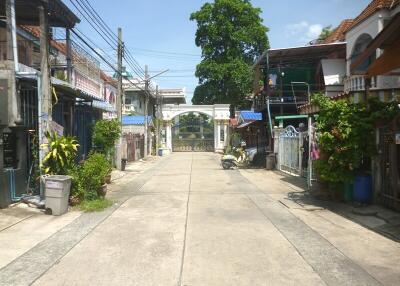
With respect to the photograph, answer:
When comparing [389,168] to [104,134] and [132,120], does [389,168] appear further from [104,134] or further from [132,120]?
[132,120]

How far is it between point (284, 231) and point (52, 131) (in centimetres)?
689

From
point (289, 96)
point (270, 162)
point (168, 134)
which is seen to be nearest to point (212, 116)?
point (168, 134)

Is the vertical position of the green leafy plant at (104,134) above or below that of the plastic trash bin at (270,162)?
above

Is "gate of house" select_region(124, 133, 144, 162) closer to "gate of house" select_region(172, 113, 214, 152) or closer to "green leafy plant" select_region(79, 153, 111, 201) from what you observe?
"gate of house" select_region(172, 113, 214, 152)

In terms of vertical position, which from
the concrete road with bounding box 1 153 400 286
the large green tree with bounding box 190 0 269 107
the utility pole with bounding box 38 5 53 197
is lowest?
the concrete road with bounding box 1 153 400 286

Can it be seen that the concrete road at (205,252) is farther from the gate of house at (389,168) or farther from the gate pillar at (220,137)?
the gate pillar at (220,137)

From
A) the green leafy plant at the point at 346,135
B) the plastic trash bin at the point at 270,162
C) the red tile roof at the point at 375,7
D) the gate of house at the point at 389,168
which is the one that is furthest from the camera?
the plastic trash bin at the point at 270,162

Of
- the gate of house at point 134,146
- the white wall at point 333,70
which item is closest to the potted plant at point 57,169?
Result: the white wall at point 333,70

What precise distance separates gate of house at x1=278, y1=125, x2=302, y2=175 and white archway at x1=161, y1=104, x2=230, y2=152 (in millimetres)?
27173

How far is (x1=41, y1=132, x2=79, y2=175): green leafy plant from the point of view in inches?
459

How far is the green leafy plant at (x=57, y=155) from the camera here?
11664 mm

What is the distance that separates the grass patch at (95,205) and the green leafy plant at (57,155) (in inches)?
40.1

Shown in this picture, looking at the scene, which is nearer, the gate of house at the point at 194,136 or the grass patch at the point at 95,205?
the grass patch at the point at 95,205

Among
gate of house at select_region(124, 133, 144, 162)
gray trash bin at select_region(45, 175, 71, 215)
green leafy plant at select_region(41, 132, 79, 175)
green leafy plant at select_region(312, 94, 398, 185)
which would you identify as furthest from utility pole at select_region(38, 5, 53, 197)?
gate of house at select_region(124, 133, 144, 162)
